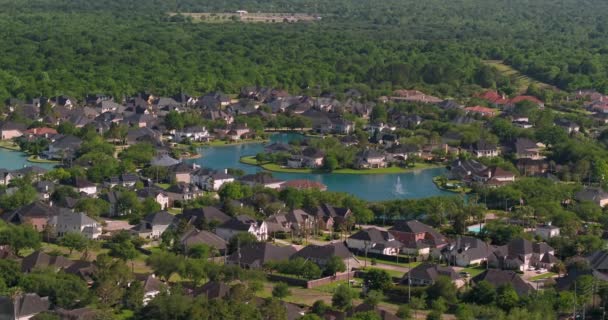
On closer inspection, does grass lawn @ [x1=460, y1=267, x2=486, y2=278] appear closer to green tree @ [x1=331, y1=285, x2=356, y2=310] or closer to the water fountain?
green tree @ [x1=331, y1=285, x2=356, y2=310]

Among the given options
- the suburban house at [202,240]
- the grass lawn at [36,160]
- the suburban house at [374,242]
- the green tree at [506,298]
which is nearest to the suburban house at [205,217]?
the suburban house at [202,240]

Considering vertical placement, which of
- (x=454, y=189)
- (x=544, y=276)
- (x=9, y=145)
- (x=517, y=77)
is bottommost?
(x=517, y=77)

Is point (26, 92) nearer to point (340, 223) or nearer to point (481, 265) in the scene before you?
point (340, 223)

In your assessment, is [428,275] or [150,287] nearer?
[150,287]

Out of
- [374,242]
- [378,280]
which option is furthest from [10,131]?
[378,280]

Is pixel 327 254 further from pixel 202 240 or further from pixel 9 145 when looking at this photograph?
pixel 9 145

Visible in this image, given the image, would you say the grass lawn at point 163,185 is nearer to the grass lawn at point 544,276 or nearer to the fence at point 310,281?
the fence at point 310,281
